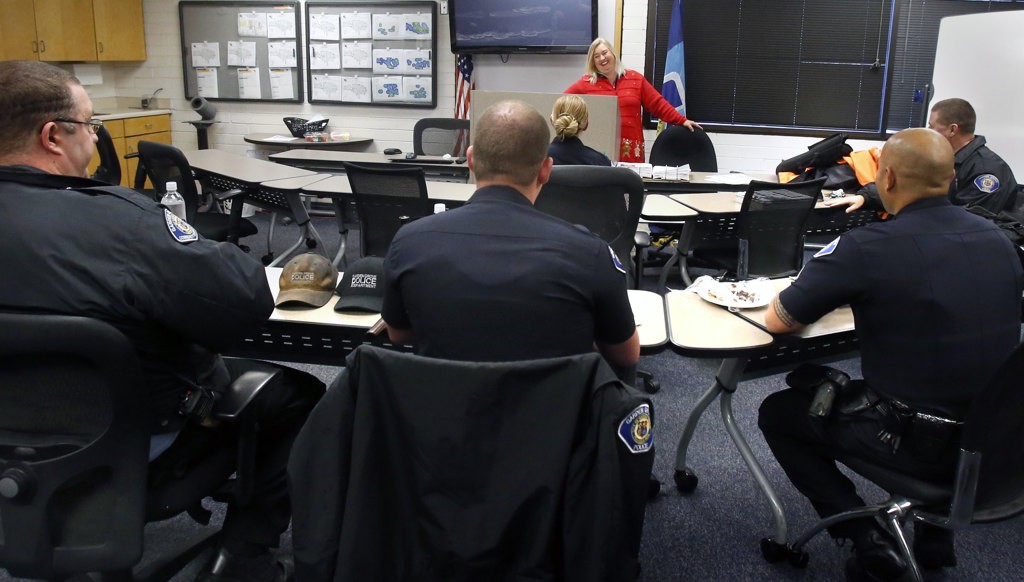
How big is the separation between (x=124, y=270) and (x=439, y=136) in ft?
14.1

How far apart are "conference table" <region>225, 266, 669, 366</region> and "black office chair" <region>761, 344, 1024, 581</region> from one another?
0.61 metres

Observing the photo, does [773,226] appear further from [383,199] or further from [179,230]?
[179,230]

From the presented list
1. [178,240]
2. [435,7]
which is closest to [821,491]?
[178,240]

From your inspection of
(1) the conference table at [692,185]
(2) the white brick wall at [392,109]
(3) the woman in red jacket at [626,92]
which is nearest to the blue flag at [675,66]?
(2) the white brick wall at [392,109]

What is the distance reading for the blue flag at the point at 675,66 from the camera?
594cm

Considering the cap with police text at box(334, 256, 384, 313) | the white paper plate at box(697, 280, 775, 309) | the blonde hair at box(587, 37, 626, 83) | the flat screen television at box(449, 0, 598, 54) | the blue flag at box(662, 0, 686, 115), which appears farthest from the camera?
the flat screen television at box(449, 0, 598, 54)

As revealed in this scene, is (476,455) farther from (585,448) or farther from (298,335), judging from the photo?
(298,335)

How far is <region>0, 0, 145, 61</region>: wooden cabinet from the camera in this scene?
6.15 m

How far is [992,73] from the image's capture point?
473cm

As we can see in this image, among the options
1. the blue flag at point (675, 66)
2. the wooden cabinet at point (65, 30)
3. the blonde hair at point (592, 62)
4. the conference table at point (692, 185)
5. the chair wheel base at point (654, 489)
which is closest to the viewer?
the chair wheel base at point (654, 489)

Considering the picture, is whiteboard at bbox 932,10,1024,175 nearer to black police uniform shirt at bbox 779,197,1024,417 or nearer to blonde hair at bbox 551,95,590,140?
blonde hair at bbox 551,95,590,140

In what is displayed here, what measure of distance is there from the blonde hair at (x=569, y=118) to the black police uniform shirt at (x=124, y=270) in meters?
2.26

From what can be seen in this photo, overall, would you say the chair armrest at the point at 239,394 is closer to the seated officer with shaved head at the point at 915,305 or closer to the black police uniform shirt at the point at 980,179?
the seated officer with shaved head at the point at 915,305

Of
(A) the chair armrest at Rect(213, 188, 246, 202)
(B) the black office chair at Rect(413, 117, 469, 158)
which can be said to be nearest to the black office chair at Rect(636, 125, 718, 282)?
(B) the black office chair at Rect(413, 117, 469, 158)
